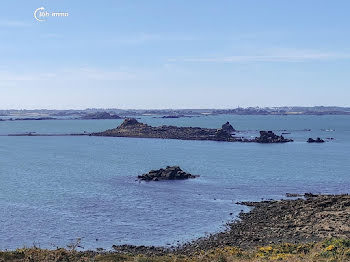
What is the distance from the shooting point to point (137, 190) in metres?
70.6

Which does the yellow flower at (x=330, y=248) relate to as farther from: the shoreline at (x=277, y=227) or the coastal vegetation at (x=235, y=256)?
the shoreline at (x=277, y=227)

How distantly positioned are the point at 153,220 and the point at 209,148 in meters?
91.0

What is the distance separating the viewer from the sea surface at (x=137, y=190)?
155ft

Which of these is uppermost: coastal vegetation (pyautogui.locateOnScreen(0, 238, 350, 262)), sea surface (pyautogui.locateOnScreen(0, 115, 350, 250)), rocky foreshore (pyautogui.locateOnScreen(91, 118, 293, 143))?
rocky foreshore (pyautogui.locateOnScreen(91, 118, 293, 143))

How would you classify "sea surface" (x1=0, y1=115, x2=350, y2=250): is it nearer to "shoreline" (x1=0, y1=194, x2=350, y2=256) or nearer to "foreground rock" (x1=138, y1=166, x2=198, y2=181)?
"shoreline" (x1=0, y1=194, x2=350, y2=256)

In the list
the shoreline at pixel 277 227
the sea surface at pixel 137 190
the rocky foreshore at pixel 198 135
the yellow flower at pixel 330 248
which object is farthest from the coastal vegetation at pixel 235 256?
the rocky foreshore at pixel 198 135

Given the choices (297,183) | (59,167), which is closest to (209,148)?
(59,167)

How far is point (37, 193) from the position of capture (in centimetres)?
6831

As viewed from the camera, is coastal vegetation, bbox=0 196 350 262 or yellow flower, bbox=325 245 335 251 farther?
yellow flower, bbox=325 245 335 251

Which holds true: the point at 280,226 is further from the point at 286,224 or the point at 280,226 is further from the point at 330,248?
the point at 330,248

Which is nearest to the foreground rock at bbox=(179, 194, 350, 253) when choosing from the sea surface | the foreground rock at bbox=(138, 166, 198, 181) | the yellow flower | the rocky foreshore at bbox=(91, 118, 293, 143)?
the sea surface

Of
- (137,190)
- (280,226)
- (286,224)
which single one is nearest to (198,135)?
(137,190)

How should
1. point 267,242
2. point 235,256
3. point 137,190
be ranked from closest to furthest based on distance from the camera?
point 235,256 < point 267,242 < point 137,190

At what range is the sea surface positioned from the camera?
47156 mm
